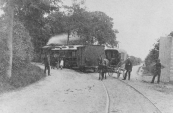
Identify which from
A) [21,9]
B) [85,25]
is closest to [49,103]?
[21,9]

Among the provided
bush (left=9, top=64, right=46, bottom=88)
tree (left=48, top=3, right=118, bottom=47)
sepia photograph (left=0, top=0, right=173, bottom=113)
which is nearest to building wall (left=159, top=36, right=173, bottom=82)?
sepia photograph (left=0, top=0, right=173, bottom=113)

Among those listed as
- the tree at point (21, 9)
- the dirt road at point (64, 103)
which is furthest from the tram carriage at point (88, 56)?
the dirt road at point (64, 103)

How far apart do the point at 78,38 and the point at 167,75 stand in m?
34.8

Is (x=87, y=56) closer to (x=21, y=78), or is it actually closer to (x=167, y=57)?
(x=167, y=57)

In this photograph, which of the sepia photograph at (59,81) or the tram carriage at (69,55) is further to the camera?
the tram carriage at (69,55)

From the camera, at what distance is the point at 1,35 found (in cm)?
1101

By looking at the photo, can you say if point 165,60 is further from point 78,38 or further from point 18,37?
point 78,38

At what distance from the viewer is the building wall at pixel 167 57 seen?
14.5m

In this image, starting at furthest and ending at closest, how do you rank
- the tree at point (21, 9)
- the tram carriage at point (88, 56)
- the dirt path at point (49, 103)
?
the tram carriage at point (88, 56) → the tree at point (21, 9) → the dirt path at point (49, 103)

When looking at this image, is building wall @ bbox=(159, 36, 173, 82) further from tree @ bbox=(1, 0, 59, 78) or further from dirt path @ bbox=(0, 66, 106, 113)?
tree @ bbox=(1, 0, 59, 78)

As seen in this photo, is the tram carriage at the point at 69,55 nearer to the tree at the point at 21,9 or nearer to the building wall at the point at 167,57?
the tree at the point at 21,9

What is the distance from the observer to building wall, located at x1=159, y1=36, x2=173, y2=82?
1451 centimetres

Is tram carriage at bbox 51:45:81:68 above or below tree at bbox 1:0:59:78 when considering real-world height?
below

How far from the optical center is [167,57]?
1462cm
